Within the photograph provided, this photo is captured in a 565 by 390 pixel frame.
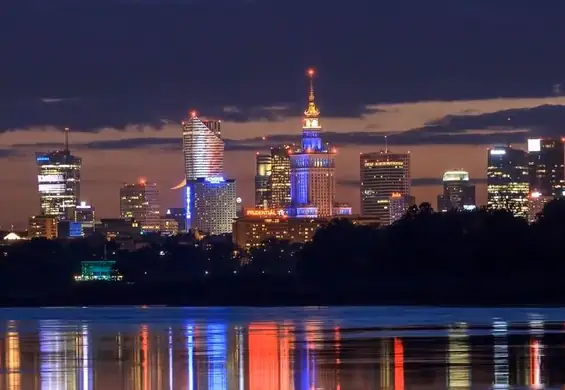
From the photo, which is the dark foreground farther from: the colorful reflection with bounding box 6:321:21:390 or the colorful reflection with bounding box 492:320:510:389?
the colorful reflection with bounding box 6:321:21:390

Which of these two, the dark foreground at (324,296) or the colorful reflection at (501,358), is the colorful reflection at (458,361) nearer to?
the colorful reflection at (501,358)

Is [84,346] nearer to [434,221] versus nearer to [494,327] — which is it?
[494,327]

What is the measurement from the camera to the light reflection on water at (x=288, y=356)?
193ft

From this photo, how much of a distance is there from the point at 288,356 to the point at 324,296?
329ft

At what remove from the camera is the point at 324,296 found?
17012 centimetres

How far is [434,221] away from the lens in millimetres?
190250

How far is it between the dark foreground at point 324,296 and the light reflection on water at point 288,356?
53.0m

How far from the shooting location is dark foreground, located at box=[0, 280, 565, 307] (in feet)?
503

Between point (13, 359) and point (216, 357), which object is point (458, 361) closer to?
point (216, 357)

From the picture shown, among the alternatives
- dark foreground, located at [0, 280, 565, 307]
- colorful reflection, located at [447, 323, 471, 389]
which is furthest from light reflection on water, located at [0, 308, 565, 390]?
dark foreground, located at [0, 280, 565, 307]

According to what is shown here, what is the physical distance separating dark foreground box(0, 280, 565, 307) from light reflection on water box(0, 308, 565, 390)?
2086 inches

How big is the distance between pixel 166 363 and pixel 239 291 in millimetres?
122313

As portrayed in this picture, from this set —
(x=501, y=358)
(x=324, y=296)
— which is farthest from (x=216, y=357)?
(x=324, y=296)

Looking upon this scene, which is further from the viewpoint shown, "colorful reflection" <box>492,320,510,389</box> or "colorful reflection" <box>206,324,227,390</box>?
"colorful reflection" <box>206,324,227,390</box>
